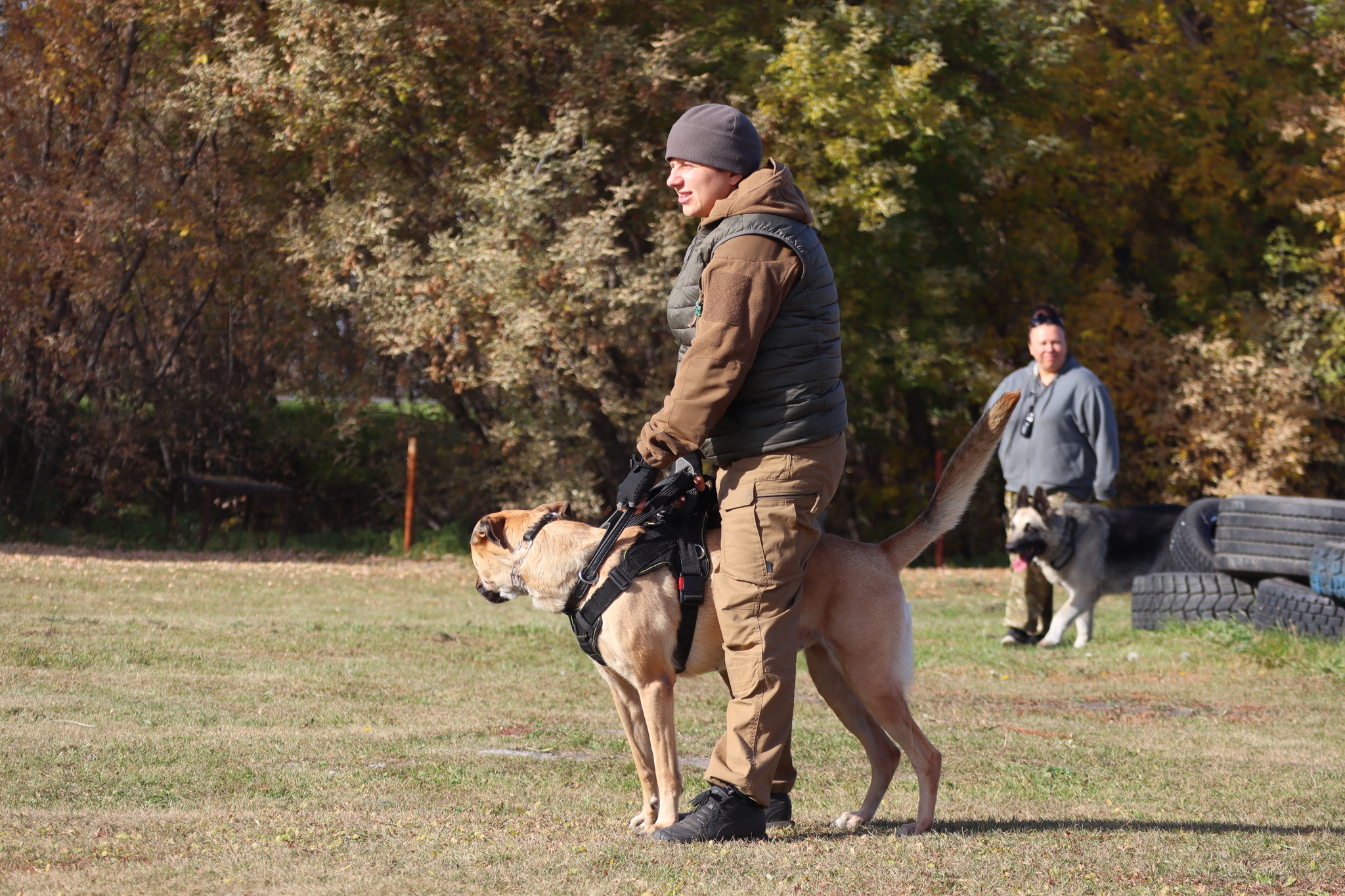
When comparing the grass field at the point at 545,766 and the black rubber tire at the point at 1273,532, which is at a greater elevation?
the black rubber tire at the point at 1273,532

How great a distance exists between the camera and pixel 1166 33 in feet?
62.1

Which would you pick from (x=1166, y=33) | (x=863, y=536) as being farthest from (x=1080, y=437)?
(x=1166, y=33)

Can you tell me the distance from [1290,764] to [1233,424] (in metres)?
13.3

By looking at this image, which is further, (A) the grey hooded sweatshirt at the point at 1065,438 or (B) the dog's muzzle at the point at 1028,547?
(B) the dog's muzzle at the point at 1028,547

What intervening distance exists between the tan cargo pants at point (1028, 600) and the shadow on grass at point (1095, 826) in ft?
16.0

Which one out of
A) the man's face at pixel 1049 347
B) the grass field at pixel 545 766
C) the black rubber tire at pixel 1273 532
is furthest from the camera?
the man's face at pixel 1049 347

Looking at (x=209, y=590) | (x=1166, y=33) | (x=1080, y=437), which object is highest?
(x=1166, y=33)

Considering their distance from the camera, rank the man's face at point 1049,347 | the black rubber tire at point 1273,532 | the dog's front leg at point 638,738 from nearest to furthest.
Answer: the dog's front leg at point 638,738, the black rubber tire at point 1273,532, the man's face at point 1049,347

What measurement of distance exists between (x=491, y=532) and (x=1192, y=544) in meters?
6.91

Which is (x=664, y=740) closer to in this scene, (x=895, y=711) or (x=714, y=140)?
(x=895, y=711)

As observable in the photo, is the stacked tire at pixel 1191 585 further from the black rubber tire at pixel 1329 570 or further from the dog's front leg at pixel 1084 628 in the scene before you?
the black rubber tire at pixel 1329 570

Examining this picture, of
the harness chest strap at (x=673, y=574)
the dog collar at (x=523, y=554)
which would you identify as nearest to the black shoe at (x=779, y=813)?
the harness chest strap at (x=673, y=574)

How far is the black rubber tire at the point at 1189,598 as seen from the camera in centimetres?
931

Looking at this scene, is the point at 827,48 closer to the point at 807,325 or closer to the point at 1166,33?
the point at 1166,33
